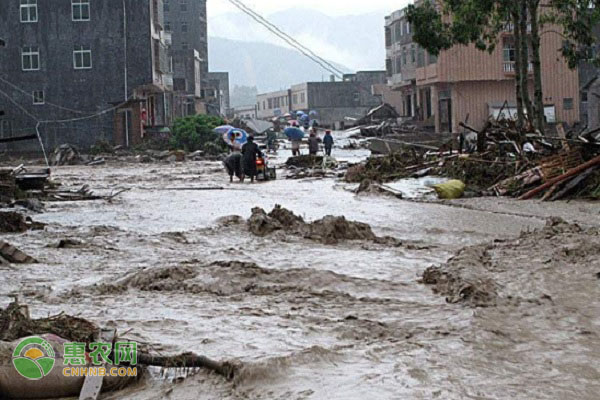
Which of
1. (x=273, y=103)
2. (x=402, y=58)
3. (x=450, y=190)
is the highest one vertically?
(x=273, y=103)

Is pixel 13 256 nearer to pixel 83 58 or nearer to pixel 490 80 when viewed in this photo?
pixel 83 58

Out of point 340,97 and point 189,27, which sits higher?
point 189,27

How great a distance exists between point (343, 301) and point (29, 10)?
4714cm

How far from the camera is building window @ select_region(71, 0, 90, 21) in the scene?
165ft

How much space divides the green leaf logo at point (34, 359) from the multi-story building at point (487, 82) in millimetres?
46027

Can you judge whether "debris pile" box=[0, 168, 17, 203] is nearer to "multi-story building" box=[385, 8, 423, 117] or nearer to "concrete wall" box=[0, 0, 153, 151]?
"concrete wall" box=[0, 0, 153, 151]

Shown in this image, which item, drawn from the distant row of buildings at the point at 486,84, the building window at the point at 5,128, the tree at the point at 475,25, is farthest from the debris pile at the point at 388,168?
the building window at the point at 5,128

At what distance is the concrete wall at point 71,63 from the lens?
164 feet

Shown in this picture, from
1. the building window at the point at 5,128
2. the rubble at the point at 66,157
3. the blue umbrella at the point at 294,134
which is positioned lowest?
the rubble at the point at 66,157

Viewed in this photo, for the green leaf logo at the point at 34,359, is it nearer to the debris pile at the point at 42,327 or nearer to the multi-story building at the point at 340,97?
the debris pile at the point at 42,327

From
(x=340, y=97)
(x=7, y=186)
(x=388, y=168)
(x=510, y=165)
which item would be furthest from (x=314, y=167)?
(x=340, y=97)

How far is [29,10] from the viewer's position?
165ft

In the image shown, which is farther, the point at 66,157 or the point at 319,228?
the point at 66,157

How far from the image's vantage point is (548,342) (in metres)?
5.64
